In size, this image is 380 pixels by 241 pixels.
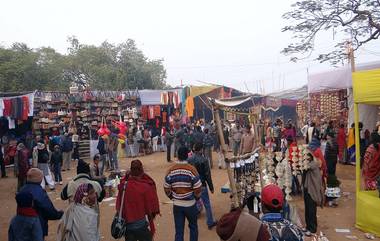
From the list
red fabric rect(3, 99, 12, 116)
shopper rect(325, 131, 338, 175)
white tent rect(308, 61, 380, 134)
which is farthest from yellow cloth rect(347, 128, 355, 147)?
red fabric rect(3, 99, 12, 116)

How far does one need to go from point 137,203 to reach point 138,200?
4 cm

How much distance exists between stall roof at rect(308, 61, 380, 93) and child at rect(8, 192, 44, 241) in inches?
483

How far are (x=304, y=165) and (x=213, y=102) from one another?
77.2 inches

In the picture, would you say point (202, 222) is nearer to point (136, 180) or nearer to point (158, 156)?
point (136, 180)

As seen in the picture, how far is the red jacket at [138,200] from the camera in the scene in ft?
15.2

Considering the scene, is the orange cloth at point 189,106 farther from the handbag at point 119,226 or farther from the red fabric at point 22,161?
the handbag at point 119,226

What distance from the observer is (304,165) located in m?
6.43

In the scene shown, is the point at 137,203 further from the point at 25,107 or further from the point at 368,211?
the point at 25,107

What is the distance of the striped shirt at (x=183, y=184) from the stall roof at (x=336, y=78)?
1029 centimetres

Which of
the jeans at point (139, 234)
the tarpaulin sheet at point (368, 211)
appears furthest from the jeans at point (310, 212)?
the jeans at point (139, 234)

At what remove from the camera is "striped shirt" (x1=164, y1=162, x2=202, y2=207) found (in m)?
5.21

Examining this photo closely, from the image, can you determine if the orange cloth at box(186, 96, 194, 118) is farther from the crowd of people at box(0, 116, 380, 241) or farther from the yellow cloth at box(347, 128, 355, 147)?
the crowd of people at box(0, 116, 380, 241)

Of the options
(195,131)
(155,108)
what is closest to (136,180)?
(195,131)

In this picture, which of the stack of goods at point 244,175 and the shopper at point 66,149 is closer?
the stack of goods at point 244,175
